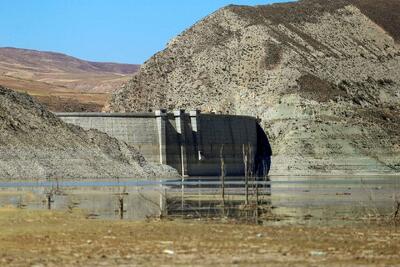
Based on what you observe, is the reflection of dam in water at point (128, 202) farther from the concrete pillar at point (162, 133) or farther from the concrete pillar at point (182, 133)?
the concrete pillar at point (182, 133)

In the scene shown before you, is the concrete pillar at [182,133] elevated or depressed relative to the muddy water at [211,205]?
elevated

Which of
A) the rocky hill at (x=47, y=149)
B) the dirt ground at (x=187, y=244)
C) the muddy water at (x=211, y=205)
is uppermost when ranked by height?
the rocky hill at (x=47, y=149)

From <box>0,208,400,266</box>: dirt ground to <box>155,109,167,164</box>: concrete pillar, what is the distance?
87.1 meters

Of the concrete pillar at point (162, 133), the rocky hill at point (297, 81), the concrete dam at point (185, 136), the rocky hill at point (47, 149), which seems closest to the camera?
the rocky hill at point (47, 149)

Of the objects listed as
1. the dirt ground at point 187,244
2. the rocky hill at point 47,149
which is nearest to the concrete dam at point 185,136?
the rocky hill at point 47,149

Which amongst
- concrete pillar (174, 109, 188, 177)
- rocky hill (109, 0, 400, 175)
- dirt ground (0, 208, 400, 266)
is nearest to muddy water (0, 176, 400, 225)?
dirt ground (0, 208, 400, 266)

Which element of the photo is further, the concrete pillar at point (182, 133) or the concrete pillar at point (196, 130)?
the concrete pillar at point (196, 130)

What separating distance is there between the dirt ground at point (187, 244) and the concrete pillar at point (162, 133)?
87085 millimetres

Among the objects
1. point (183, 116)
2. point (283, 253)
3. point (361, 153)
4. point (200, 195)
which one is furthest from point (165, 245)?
point (361, 153)

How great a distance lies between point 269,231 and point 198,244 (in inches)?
217

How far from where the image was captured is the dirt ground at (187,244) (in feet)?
Result: 90.6

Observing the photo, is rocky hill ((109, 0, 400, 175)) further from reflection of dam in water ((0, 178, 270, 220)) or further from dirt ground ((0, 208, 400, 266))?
dirt ground ((0, 208, 400, 266))

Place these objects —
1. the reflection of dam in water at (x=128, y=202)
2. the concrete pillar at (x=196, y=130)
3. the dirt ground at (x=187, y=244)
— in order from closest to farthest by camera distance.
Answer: the dirt ground at (x=187, y=244), the reflection of dam in water at (x=128, y=202), the concrete pillar at (x=196, y=130)

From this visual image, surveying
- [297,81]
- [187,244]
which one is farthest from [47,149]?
[187,244]
